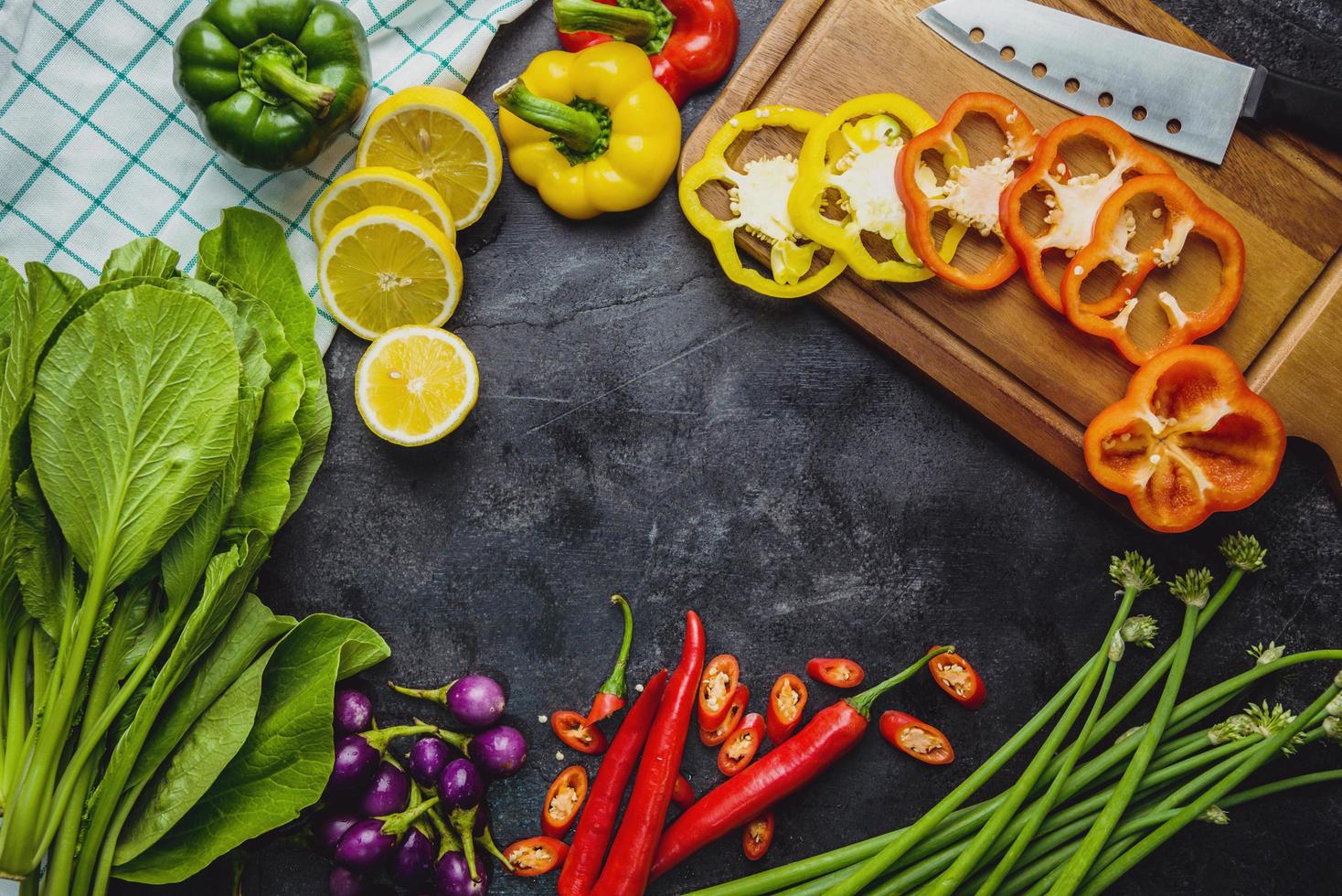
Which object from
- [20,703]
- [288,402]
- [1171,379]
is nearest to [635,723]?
[288,402]

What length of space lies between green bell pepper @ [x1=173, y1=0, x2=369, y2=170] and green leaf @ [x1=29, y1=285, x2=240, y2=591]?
18.3 inches

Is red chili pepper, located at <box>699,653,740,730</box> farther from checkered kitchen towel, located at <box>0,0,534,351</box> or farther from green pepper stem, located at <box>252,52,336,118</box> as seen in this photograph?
green pepper stem, located at <box>252,52,336,118</box>

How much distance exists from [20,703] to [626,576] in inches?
53.0

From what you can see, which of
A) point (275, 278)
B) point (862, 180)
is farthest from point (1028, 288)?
point (275, 278)

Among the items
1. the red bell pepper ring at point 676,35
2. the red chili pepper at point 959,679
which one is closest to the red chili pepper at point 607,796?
the red chili pepper at point 959,679

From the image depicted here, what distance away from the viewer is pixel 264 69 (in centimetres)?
205

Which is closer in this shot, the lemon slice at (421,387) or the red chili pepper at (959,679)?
the lemon slice at (421,387)

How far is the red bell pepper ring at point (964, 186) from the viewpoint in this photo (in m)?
2.11

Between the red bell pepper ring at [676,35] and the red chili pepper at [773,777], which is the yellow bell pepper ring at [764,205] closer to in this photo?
the red bell pepper ring at [676,35]

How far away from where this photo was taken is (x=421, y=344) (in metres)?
2.19

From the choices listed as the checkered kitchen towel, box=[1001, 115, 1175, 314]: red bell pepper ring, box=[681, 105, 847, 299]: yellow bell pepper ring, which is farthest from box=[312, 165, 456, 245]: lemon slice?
box=[1001, 115, 1175, 314]: red bell pepper ring

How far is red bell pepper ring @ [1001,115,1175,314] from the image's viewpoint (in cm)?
211

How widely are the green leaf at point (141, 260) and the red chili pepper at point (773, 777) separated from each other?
1.81 m

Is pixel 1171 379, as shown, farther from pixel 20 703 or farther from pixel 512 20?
pixel 20 703
